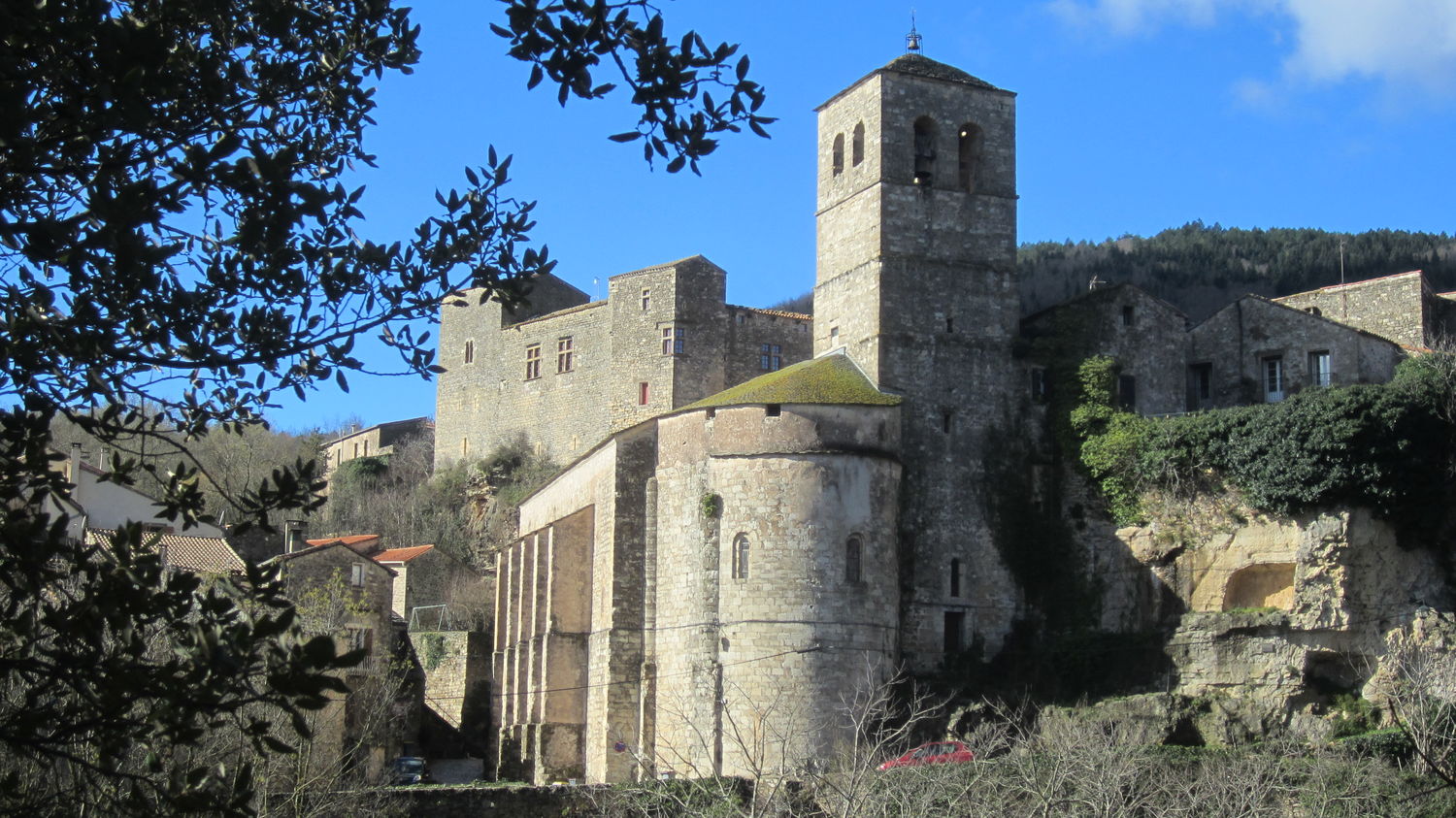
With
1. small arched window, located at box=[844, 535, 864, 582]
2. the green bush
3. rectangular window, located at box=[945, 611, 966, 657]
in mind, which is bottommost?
rectangular window, located at box=[945, 611, 966, 657]

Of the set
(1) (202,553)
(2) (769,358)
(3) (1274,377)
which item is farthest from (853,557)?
(2) (769,358)

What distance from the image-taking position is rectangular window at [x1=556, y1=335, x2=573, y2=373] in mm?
57500

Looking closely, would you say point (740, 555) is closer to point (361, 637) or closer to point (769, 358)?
point (361, 637)

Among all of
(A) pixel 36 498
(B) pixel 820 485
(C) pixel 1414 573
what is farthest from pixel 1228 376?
(A) pixel 36 498

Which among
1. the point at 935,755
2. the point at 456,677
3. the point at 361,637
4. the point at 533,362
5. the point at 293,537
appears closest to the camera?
the point at 935,755

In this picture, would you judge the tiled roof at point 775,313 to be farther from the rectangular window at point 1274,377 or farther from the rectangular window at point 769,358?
the rectangular window at point 1274,377

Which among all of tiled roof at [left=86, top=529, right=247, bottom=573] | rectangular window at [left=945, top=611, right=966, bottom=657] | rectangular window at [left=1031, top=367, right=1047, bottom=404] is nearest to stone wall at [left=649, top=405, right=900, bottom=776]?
rectangular window at [left=945, top=611, right=966, bottom=657]

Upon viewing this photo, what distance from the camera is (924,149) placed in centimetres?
3722

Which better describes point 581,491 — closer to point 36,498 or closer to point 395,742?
point 395,742

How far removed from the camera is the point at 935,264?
119 ft

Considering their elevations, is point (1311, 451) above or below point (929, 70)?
below

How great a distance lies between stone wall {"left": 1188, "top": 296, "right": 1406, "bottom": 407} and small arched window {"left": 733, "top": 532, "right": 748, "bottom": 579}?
12309 millimetres

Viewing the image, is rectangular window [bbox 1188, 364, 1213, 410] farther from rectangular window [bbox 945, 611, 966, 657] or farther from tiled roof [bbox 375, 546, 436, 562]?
tiled roof [bbox 375, 546, 436, 562]

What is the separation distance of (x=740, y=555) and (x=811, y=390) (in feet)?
12.1
